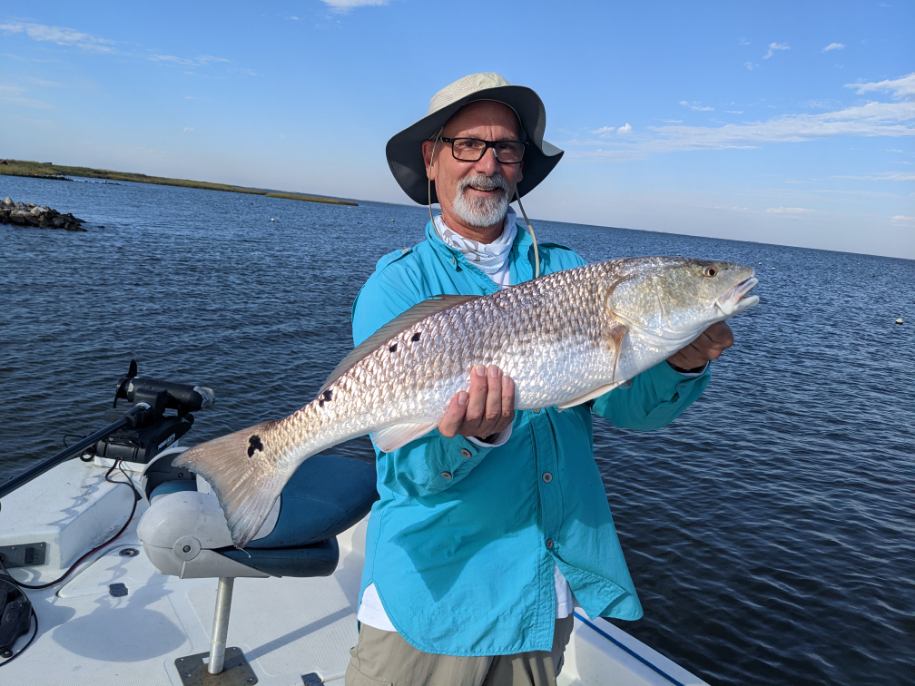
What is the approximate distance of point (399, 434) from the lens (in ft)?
9.07

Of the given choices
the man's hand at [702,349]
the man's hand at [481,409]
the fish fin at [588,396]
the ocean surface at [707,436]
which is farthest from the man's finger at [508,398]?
the ocean surface at [707,436]

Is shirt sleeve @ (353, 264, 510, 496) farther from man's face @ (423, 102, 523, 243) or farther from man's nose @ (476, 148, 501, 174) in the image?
man's nose @ (476, 148, 501, 174)

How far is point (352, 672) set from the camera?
287 cm

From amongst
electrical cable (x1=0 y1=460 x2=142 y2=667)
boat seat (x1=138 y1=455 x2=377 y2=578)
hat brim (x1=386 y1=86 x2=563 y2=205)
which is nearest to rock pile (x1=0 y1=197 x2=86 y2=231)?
electrical cable (x1=0 y1=460 x2=142 y2=667)

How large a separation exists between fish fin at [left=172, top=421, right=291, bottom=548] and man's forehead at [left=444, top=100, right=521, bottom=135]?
5.85 ft

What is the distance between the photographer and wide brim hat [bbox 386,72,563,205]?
323cm

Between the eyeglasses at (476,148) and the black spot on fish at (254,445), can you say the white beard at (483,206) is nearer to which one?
the eyeglasses at (476,148)

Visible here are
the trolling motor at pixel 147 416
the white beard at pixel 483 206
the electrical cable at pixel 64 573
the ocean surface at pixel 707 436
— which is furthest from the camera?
the ocean surface at pixel 707 436

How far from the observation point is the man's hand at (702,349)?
9.95 feet

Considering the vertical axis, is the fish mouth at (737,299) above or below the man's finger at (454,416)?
above

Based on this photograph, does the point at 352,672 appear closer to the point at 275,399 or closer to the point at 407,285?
the point at 407,285

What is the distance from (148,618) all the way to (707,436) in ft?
48.5

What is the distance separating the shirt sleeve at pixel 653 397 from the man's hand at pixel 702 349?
6cm

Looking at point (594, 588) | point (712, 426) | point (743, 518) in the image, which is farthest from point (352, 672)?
point (712, 426)
